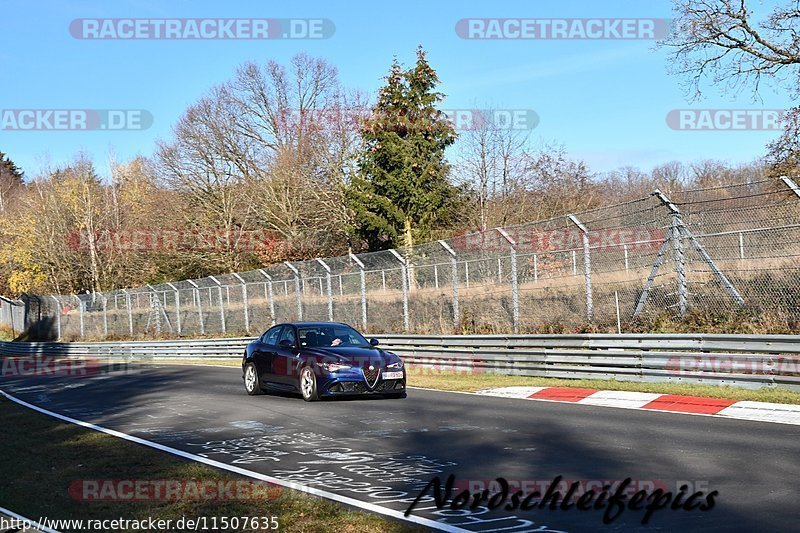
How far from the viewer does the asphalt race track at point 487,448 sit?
6.90 meters

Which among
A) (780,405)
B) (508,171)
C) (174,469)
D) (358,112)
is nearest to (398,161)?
(508,171)

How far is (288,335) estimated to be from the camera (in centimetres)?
1717

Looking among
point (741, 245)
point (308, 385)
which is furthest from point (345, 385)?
point (741, 245)

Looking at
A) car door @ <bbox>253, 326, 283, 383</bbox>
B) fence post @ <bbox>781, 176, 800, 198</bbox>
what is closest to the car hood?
car door @ <bbox>253, 326, 283, 383</bbox>

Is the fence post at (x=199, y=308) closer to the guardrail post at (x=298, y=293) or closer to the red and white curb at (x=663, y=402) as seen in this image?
the guardrail post at (x=298, y=293)

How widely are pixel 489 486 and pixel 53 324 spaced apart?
51927 millimetres

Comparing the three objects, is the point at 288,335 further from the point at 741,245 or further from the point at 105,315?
the point at 105,315

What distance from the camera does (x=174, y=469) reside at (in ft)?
30.3

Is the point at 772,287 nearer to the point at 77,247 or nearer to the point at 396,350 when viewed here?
the point at 396,350

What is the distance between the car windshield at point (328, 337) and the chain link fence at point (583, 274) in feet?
15.6

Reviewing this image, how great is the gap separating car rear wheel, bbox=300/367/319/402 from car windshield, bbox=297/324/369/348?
65cm

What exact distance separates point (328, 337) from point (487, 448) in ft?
23.3

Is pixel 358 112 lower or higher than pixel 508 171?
higher

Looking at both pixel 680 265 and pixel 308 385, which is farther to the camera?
pixel 680 265
